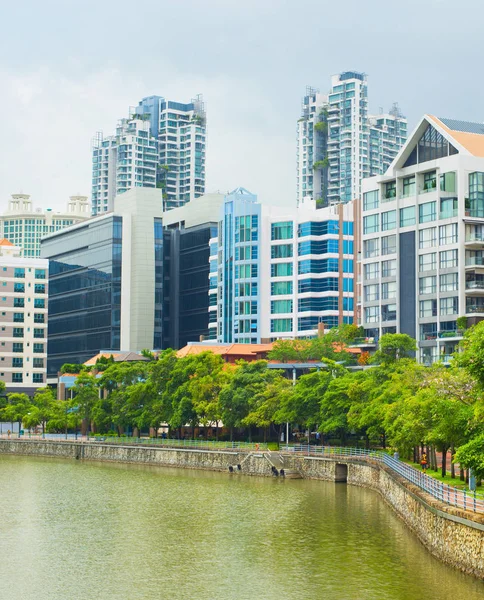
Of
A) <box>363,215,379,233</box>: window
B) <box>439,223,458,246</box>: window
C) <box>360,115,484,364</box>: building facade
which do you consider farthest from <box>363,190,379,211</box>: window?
<box>439,223,458,246</box>: window

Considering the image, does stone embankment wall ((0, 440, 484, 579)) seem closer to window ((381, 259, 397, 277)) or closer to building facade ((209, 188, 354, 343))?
window ((381, 259, 397, 277))

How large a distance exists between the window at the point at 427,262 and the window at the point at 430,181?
24.1 feet

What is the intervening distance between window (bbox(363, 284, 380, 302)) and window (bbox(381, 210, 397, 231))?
7.05 metres

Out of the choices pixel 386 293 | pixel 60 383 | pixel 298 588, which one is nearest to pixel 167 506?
pixel 298 588

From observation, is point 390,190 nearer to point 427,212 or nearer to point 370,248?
point 370,248

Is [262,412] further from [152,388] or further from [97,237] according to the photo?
[97,237]

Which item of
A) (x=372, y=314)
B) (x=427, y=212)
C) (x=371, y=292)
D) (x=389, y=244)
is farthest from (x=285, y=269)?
(x=427, y=212)

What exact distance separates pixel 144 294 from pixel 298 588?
14993 cm

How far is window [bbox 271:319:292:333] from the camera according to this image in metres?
155

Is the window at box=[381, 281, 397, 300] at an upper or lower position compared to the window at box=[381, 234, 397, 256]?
lower

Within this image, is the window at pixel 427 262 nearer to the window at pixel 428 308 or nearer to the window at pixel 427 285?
the window at pixel 427 285

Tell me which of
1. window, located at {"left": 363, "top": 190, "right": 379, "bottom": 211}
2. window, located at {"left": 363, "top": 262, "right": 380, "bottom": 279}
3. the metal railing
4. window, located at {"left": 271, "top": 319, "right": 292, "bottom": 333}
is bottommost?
the metal railing

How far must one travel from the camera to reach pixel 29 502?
7588cm

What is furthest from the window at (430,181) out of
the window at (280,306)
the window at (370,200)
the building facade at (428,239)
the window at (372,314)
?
the window at (280,306)
